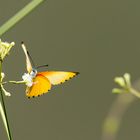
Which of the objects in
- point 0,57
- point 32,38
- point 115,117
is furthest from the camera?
point 32,38

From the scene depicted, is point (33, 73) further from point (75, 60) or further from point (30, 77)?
point (75, 60)

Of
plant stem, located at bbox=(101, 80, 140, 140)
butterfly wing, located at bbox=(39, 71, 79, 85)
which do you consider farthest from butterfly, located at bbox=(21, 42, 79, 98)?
plant stem, located at bbox=(101, 80, 140, 140)

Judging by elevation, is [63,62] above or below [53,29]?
below

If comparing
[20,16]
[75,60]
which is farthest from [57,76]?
[75,60]

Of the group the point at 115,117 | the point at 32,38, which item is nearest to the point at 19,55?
the point at 32,38

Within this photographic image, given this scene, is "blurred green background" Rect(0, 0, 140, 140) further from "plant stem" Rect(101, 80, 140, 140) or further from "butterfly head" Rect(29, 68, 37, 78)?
"butterfly head" Rect(29, 68, 37, 78)

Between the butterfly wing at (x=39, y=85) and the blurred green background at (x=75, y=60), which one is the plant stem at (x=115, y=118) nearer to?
the butterfly wing at (x=39, y=85)

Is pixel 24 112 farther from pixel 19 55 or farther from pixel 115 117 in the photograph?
pixel 115 117
